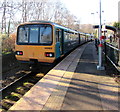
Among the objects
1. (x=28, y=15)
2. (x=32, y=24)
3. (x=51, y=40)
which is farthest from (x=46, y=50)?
(x=28, y=15)

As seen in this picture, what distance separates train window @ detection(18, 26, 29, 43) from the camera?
894 centimetres

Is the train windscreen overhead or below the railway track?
overhead

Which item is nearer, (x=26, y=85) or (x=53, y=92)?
(x=53, y=92)

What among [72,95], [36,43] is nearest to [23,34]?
[36,43]

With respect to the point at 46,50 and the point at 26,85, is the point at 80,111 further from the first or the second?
the point at 46,50

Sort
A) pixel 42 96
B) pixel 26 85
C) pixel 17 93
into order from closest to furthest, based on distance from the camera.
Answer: pixel 42 96, pixel 17 93, pixel 26 85

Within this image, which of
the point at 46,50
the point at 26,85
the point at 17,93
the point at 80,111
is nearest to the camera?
the point at 80,111

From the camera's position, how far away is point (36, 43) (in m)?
8.74

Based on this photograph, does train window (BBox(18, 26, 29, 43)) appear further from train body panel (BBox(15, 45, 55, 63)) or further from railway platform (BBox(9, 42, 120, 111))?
railway platform (BBox(9, 42, 120, 111))

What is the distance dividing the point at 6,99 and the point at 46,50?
3.75 m

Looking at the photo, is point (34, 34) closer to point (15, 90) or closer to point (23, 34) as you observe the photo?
point (23, 34)

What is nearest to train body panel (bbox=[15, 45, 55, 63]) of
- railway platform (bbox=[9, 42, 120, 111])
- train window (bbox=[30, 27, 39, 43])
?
train window (bbox=[30, 27, 39, 43])

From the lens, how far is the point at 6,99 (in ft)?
18.4

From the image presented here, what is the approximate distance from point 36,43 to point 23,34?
101 cm
